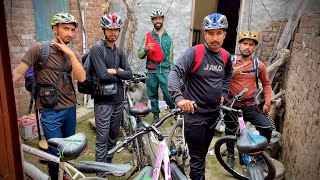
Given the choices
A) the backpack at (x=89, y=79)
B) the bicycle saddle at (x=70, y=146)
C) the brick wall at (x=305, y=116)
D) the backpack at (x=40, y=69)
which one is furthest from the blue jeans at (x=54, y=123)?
the brick wall at (x=305, y=116)

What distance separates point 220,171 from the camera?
4.09 m

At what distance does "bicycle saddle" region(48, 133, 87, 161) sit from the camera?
2324 mm

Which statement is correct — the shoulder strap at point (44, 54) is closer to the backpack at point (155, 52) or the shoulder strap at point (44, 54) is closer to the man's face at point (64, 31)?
the man's face at point (64, 31)

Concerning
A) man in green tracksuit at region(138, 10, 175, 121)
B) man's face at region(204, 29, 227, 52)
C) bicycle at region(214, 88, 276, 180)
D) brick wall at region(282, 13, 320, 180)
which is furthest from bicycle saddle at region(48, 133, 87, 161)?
man in green tracksuit at region(138, 10, 175, 121)

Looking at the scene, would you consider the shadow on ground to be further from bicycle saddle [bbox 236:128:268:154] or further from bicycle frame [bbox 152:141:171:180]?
bicycle saddle [bbox 236:128:268:154]

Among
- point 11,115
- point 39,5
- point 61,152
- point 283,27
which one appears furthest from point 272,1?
point 11,115

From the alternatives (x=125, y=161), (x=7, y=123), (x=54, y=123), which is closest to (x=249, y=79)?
(x=125, y=161)

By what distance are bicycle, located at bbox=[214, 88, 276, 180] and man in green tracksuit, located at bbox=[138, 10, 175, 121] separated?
76.7 inches

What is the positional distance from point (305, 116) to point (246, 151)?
1.60 m

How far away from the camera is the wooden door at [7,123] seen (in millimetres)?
933

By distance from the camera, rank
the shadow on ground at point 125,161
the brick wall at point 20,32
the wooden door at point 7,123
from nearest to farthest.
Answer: the wooden door at point 7,123 < the shadow on ground at point 125,161 < the brick wall at point 20,32

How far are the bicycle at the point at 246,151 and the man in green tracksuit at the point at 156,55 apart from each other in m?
1.95

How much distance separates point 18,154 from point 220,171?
11.8 ft

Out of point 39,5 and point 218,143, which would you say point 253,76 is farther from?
point 39,5
